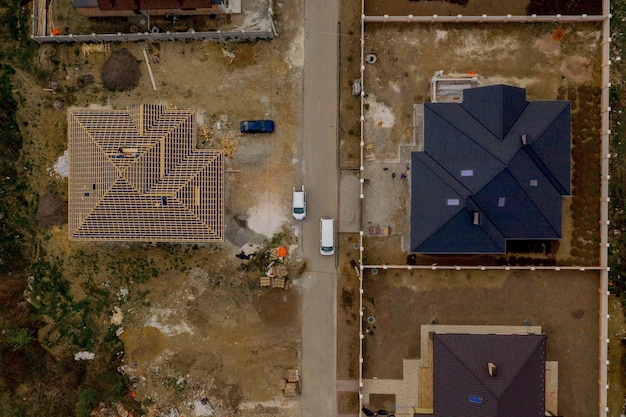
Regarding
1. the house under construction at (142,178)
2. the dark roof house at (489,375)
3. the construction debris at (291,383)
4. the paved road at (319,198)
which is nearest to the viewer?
the dark roof house at (489,375)

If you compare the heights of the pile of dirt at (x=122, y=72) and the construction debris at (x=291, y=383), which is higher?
the pile of dirt at (x=122, y=72)

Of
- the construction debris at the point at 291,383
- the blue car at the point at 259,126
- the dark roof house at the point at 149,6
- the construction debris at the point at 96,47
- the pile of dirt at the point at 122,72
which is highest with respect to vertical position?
the dark roof house at the point at 149,6

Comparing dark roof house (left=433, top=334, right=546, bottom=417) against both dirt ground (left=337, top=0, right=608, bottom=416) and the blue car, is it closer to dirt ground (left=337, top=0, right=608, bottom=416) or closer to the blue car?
dirt ground (left=337, top=0, right=608, bottom=416)

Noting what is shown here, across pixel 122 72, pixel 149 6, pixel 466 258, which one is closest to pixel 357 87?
pixel 466 258

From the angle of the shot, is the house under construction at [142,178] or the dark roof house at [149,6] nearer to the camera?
the house under construction at [142,178]

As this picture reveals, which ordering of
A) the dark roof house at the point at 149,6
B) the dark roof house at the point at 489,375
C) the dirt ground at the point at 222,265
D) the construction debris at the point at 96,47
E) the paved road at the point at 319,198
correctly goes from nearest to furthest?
1. the dark roof house at the point at 489,375
2. the dark roof house at the point at 149,6
3. the paved road at the point at 319,198
4. the dirt ground at the point at 222,265
5. the construction debris at the point at 96,47

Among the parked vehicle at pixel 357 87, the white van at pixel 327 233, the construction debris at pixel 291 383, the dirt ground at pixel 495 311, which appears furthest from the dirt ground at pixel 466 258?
the construction debris at pixel 291 383

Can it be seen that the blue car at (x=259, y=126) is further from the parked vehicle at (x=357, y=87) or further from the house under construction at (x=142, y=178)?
the parked vehicle at (x=357, y=87)

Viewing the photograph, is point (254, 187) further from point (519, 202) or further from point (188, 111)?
point (519, 202)
